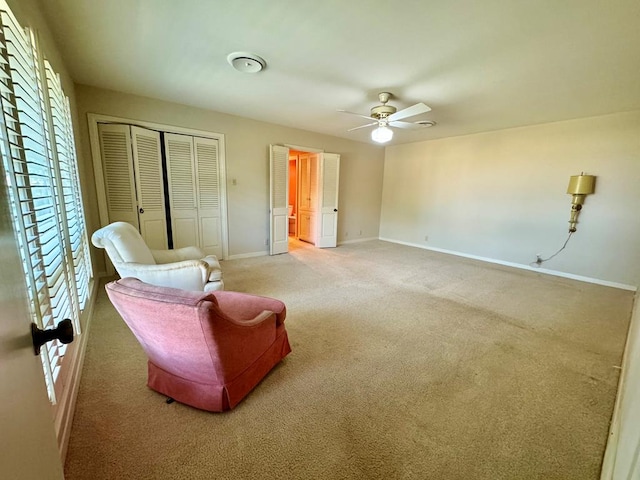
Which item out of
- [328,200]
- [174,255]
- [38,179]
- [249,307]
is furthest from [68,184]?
[328,200]

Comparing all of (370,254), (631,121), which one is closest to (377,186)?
(370,254)

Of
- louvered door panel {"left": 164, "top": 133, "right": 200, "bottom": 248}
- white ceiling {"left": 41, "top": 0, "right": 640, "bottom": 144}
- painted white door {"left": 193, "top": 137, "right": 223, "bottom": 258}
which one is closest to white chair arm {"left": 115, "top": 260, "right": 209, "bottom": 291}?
white ceiling {"left": 41, "top": 0, "right": 640, "bottom": 144}

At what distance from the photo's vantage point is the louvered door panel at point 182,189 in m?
3.96

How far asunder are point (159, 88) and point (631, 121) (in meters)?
6.31

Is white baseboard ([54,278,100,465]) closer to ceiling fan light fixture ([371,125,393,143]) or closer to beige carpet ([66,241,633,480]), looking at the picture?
beige carpet ([66,241,633,480])

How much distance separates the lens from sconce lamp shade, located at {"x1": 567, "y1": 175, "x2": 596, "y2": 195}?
152 inches

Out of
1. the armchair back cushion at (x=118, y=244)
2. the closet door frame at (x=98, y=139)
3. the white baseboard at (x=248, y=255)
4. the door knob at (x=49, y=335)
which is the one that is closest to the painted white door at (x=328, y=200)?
the white baseboard at (x=248, y=255)

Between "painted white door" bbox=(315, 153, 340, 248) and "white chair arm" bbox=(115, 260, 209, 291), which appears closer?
"white chair arm" bbox=(115, 260, 209, 291)

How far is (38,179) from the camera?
4.84 ft

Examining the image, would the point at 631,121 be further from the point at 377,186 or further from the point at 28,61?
the point at 28,61

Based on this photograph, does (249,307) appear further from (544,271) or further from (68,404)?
(544,271)

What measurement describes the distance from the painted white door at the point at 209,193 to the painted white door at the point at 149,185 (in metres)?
0.54

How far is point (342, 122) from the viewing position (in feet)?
15.0

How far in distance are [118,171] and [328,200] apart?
3.69m
